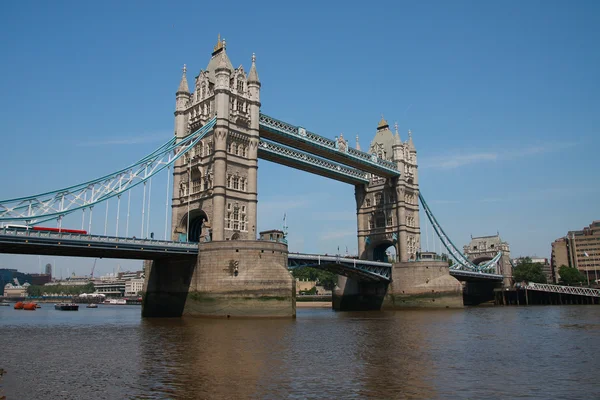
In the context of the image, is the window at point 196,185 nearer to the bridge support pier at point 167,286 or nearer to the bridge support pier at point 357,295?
the bridge support pier at point 167,286

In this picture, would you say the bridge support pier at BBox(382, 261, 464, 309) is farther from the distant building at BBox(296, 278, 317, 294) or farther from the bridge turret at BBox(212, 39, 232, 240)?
the distant building at BBox(296, 278, 317, 294)

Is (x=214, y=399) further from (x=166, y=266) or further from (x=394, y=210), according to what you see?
(x=394, y=210)

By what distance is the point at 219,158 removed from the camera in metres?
53.6

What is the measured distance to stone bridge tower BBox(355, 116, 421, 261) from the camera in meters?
81.9

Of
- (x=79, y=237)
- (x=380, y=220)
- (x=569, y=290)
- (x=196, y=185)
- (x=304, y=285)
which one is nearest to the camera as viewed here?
(x=79, y=237)

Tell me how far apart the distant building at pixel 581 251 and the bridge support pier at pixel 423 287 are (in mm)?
87964

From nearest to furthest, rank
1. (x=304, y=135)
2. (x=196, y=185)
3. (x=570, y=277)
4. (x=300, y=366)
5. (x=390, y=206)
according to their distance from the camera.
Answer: (x=300, y=366), (x=196, y=185), (x=304, y=135), (x=390, y=206), (x=570, y=277)

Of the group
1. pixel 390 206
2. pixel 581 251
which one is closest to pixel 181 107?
pixel 390 206

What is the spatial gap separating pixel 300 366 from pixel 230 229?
35449 mm

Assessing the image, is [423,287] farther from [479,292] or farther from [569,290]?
[479,292]

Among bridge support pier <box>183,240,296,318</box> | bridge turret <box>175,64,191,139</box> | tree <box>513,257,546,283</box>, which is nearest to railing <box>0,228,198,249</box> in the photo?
bridge support pier <box>183,240,296,318</box>

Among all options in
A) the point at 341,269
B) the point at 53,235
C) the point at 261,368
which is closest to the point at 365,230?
the point at 341,269

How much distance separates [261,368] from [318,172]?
53613 millimetres

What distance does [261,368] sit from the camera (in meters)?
19.1
